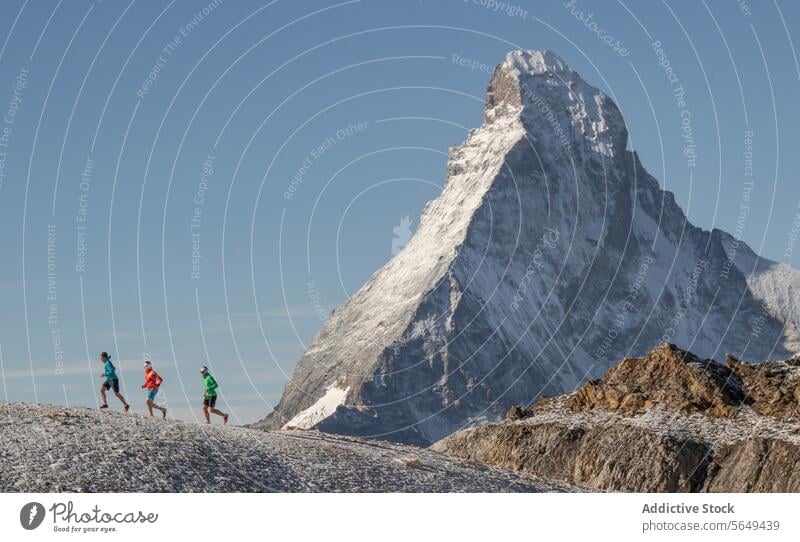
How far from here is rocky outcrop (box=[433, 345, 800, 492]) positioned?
2675 inches

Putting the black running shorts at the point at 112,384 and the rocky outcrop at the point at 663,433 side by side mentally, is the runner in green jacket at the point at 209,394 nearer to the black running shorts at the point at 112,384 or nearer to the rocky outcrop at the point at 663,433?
the black running shorts at the point at 112,384

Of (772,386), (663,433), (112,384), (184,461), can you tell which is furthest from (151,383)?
(772,386)

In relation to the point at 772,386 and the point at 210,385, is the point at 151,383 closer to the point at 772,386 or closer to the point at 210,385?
the point at 210,385

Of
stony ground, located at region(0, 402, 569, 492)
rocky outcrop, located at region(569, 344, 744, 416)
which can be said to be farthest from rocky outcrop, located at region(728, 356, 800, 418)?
stony ground, located at region(0, 402, 569, 492)

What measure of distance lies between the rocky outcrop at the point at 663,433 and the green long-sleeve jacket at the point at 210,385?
813 inches

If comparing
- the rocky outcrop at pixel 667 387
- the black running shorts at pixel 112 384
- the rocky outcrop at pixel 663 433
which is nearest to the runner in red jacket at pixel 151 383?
the black running shorts at pixel 112 384

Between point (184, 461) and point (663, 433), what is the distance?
33.2 metres

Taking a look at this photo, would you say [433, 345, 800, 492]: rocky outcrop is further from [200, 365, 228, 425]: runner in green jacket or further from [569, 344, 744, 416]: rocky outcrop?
[200, 365, 228, 425]: runner in green jacket

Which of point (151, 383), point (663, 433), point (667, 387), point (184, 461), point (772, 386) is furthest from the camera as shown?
point (667, 387)

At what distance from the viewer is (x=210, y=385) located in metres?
59.5

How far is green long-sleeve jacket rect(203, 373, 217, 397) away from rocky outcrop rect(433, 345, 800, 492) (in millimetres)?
20645

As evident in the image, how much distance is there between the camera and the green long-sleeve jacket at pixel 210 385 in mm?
58884

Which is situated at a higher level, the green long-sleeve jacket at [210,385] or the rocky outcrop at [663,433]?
the green long-sleeve jacket at [210,385]
